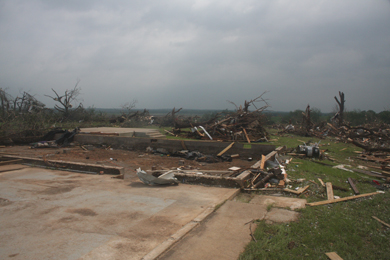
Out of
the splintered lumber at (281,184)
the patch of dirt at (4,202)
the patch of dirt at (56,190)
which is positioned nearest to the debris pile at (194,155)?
the splintered lumber at (281,184)

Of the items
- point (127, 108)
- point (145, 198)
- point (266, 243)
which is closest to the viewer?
point (266, 243)

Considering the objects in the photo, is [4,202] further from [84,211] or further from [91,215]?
[91,215]

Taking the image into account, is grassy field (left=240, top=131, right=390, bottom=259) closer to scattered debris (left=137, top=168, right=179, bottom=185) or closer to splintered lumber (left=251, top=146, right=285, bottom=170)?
splintered lumber (left=251, top=146, right=285, bottom=170)

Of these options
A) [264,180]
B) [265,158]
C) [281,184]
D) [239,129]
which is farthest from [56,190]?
[239,129]

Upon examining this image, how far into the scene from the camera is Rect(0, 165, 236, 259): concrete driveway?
320 cm

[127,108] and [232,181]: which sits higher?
[127,108]

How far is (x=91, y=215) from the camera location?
4309mm

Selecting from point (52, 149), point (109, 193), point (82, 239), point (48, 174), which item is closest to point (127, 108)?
point (52, 149)

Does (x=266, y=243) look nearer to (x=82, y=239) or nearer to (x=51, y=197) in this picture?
(x=82, y=239)

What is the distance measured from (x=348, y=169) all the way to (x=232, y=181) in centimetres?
456

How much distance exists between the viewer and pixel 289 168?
8289mm

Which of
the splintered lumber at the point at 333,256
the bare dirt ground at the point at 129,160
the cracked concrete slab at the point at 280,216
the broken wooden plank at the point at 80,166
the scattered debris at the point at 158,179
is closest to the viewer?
the splintered lumber at the point at 333,256

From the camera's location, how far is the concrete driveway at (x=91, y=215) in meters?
3.20

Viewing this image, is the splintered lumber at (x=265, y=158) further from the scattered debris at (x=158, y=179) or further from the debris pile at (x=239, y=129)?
the debris pile at (x=239, y=129)
